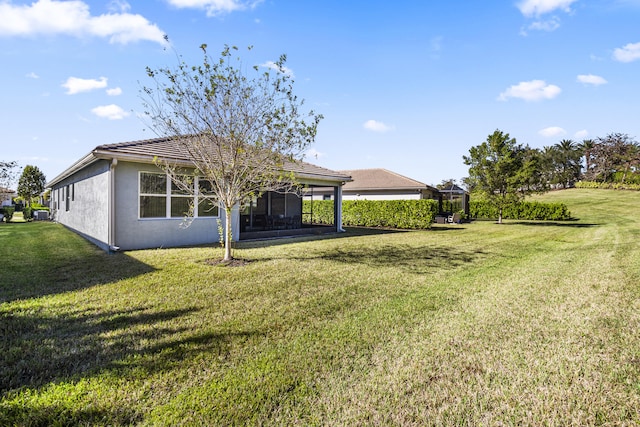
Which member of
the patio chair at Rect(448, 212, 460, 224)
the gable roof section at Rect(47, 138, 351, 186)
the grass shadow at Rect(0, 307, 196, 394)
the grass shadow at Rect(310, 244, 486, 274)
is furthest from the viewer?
the patio chair at Rect(448, 212, 460, 224)

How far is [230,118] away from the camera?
25.2 feet

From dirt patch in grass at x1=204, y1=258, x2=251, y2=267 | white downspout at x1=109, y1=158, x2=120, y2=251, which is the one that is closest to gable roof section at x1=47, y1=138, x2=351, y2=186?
white downspout at x1=109, y1=158, x2=120, y2=251

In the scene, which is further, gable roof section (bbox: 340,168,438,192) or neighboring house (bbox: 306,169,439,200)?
gable roof section (bbox: 340,168,438,192)

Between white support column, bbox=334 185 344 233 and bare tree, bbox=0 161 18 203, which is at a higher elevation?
bare tree, bbox=0 161 18 203

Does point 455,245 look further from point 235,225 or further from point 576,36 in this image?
point 576,36

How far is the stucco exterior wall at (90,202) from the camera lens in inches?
391

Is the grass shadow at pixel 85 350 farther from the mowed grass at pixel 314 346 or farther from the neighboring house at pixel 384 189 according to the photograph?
the neighboring house at pixel 384 189

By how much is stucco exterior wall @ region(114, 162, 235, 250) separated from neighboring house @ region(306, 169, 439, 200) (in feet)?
49.1

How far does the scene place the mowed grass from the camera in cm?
246

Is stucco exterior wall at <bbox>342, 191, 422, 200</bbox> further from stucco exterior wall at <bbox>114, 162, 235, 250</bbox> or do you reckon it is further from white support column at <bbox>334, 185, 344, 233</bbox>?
stucco exterior wall at <bbox>114, 162, 235, 250</bbox>

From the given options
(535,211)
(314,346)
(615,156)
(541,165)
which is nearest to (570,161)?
(615,156)

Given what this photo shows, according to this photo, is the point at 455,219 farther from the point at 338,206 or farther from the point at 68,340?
the point at 68,340

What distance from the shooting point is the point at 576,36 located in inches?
483

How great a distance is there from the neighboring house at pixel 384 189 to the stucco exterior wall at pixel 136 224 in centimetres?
1496
